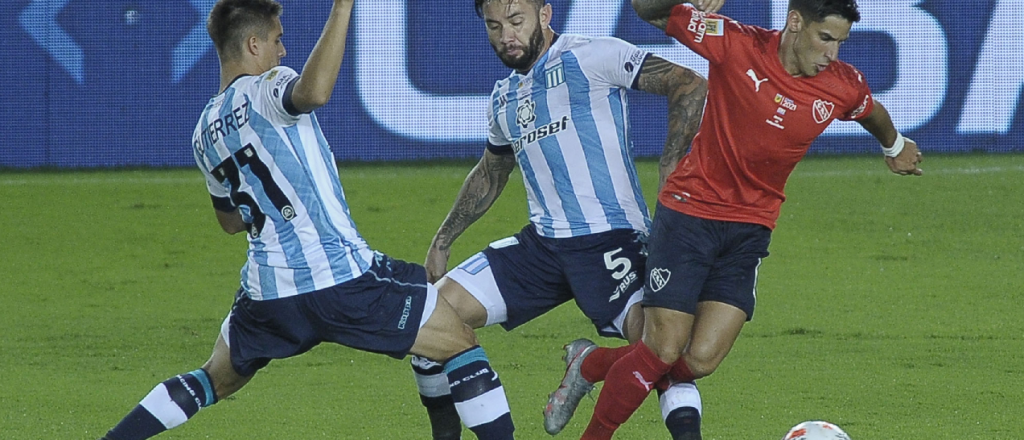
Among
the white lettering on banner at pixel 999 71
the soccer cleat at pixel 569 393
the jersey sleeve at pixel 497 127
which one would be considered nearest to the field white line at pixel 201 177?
the white lettering on banner at pixel 999 71

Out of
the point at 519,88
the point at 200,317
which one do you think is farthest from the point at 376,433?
the point at 200,317

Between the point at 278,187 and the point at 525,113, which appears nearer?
the point at 278,187

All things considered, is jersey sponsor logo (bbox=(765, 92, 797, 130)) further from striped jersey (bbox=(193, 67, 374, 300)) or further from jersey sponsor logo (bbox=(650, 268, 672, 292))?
striped jersey (bbox=(193, 67, 374, 300))

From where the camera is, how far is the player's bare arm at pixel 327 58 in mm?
3799

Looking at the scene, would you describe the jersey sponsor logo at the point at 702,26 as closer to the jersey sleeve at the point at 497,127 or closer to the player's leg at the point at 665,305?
the player's leg at the point at 665,305

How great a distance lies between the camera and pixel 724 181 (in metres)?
4.54

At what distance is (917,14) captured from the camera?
42.0 ft

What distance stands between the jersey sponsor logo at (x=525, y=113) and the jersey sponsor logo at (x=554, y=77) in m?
0.09

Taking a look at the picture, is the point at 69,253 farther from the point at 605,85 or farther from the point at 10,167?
the point at 605,85

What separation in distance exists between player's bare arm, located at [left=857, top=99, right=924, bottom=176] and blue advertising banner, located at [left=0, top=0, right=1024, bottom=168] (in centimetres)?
785

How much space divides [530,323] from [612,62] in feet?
11.1

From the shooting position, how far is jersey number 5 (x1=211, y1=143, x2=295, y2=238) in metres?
4.09

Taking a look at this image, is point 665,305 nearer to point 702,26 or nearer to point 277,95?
point 702,26

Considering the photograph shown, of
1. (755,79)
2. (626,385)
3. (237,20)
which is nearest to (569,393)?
(626,385)
